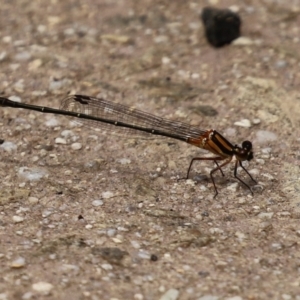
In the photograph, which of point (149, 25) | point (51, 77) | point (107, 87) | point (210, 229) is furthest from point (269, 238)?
point (149, 25)

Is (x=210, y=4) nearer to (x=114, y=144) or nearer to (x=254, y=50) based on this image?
(x=254, y=50)

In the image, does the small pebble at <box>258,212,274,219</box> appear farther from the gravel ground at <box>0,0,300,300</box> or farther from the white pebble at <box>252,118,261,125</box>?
the white pebble at <box>252,118,261,125</box>

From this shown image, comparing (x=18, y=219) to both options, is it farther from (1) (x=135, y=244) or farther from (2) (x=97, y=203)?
(1) (x=135, y=244)

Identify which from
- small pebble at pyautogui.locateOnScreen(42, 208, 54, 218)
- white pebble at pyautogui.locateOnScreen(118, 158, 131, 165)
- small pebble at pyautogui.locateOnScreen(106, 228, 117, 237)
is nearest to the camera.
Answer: small pebble at pyautogui.locateOnScreen(106, 228, 117, 237)

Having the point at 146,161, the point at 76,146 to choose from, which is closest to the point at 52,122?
the point at 76,146

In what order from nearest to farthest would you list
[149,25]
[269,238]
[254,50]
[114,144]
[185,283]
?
[185,283] < [269,238] < [114,144] < [254,50] < [149,25]

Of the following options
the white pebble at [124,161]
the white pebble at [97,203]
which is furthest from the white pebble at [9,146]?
the white pebble at [97,203]

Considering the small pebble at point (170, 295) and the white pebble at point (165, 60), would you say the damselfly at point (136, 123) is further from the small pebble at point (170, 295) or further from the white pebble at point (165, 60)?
the small pebble at point (170, 295)

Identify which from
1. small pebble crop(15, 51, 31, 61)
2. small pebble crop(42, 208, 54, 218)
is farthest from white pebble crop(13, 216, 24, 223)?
small pebble crop(15, 51, 31, 61)
